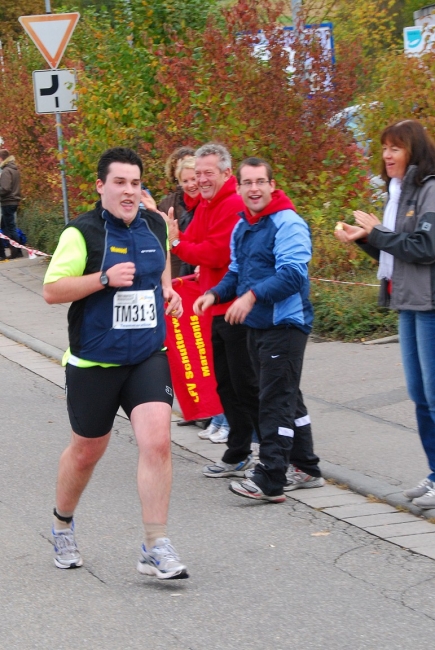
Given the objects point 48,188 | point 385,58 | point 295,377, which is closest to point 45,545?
point 295,377

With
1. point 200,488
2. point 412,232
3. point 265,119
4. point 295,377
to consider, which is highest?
point 265,119

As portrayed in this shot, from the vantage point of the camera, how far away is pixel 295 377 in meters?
6.30

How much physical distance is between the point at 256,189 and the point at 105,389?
5.47ft

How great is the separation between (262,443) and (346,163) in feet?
24.3

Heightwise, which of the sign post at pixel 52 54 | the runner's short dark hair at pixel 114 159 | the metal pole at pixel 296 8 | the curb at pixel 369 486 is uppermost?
the metal pole at pixel 296 8

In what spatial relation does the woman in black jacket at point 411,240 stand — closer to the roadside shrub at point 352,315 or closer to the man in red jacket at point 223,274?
the man in red jacket at point 223,274

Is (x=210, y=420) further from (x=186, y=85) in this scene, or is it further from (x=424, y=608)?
(x=186, y=85)

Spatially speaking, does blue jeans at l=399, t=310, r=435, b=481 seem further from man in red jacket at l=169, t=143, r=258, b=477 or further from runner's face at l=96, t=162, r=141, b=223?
runner's face at l=96, t=162, r=141, b=223

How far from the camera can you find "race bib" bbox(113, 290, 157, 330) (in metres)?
5.01

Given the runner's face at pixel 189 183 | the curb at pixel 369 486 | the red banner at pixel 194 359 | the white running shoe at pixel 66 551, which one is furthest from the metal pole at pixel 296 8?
the white running shoe at pixel 66 551

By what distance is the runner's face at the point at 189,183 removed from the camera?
25.3 ft

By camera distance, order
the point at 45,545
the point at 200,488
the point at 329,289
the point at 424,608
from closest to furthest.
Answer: the point at 424,608 → the point at 45,545 → the point at 200,488 → the point at 329,289

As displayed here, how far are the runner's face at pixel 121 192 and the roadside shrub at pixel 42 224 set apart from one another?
13442 mm

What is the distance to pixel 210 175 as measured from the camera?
6.75 meters
